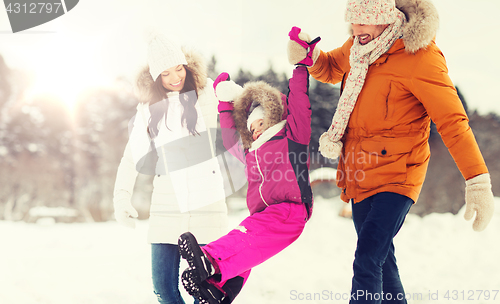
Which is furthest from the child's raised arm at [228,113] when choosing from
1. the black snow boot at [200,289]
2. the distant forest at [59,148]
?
the distant forest at [59,148]

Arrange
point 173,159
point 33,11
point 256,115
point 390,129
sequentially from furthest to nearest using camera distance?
point 33,11, point 173,159, point 256,115, point 390,129

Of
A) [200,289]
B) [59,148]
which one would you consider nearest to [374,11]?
[200,289]

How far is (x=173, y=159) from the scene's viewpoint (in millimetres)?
2113

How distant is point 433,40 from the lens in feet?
5.35

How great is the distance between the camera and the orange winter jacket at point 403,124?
4.82ft

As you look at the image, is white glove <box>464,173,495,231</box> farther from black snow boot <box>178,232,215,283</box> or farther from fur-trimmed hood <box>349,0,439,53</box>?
black snow boot <box>178,232,215,283</box>

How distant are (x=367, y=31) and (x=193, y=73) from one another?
1146 mm

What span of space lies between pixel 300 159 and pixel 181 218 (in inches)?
33.8

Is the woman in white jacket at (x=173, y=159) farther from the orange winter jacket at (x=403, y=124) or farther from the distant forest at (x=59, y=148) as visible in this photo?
the distant forest at (x=59, y=148)

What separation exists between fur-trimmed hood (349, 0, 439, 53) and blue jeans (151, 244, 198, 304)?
1798mm

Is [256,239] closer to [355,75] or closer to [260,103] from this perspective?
[260,103]

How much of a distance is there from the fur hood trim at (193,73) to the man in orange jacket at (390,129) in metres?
0.70

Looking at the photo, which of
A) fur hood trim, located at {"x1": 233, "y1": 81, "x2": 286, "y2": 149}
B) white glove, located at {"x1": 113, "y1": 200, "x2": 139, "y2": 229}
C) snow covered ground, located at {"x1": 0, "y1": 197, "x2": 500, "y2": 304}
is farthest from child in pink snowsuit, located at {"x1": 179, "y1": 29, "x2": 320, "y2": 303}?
snow covered ground, located at {"x1": 0, "y1": 197, "x2": 500, "y2": 304}

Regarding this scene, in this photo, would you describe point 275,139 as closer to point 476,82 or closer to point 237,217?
point 237,217
